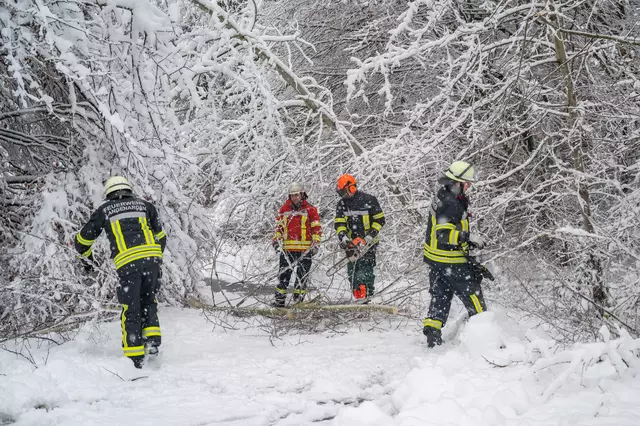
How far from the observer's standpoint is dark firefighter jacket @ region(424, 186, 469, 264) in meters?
5.22

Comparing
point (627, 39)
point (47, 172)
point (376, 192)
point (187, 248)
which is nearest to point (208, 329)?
point (187, 248)

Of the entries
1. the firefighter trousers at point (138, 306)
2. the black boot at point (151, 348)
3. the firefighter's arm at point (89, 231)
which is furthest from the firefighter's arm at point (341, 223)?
the firefighter's arm at point (89, 231)

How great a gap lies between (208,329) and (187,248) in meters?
1.33

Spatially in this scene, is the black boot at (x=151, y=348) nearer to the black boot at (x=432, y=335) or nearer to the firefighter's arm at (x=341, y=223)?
the black boot at (x=432, y=335)

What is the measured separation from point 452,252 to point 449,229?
0.25 m

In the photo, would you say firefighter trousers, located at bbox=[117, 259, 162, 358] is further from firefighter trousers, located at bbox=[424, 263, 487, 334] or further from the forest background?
firefighter trousers, located at bbox=[424, 263, 487, 334]

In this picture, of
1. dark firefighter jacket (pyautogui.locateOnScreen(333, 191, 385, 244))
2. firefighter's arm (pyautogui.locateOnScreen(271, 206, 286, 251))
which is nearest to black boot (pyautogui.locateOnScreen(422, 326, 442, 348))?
dark firefighter jacket (pyautogui.locateOnScreen(333, 191, 385, 244))

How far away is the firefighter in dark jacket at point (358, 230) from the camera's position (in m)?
7.05

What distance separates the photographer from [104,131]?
598cm

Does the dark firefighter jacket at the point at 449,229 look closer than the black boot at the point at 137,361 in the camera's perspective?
No

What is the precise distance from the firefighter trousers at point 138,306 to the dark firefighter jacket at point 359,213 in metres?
2.87

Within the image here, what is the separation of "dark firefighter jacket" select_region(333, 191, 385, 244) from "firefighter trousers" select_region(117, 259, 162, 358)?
113 inches

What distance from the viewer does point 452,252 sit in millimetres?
5320

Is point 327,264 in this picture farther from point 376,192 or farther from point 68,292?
point 68,292
